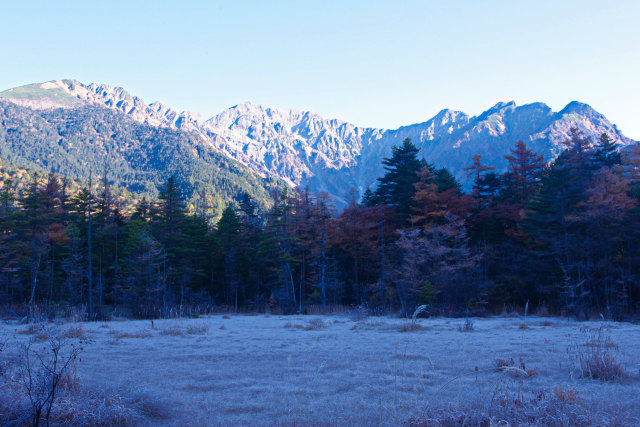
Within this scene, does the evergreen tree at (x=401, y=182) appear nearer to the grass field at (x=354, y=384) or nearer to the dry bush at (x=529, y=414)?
the grass field at (x=354, y=384)

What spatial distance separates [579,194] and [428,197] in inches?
423

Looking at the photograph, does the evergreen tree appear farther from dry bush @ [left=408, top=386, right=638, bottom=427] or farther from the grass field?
dry bush @ [left=408, top=386, right=638, bottom=427]

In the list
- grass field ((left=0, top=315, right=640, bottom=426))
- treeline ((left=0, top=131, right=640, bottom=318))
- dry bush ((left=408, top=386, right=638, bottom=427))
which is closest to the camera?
dry bush ((left=408, top=386, right=638, bottom=427))

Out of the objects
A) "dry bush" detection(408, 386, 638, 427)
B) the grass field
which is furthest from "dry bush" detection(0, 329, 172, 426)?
"dry bush" detection(408, 386, 638, 427)

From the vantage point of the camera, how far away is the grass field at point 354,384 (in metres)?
3.34

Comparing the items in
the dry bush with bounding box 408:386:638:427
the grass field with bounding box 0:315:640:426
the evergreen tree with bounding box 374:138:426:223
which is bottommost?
the grass field with bounding box 0:315:640:426

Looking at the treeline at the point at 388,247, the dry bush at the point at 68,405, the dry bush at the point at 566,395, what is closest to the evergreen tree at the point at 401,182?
the treeline at the point at 388,247

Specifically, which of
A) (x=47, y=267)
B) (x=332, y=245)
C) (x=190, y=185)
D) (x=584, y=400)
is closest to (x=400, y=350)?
(x=584, y=400)

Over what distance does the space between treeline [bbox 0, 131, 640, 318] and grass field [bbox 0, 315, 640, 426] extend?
12620mm

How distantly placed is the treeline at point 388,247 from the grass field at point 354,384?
1262cm

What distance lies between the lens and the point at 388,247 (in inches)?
1257

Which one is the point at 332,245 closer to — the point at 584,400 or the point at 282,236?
the point at 282,236

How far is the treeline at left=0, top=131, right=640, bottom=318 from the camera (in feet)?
74.0

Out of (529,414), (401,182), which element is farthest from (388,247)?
(529,414)
